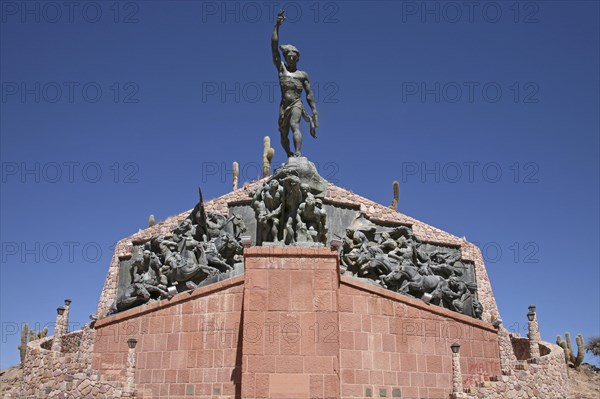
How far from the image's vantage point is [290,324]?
38.7ft

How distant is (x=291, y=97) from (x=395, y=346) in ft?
22.5

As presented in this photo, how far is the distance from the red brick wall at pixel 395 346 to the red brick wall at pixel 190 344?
7.75ft

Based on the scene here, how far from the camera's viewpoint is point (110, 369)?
576 inches

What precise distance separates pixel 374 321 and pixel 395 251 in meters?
5.32

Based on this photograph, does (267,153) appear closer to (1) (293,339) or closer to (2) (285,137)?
(2) (285,137)

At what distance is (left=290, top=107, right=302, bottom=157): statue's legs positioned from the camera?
1593 centimetres

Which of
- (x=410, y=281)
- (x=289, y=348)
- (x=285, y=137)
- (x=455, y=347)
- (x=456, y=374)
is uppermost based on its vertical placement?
(x=285, y=137)

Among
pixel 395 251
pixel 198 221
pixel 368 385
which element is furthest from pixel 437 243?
pixel 368 385

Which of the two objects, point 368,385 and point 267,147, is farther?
point 267,147

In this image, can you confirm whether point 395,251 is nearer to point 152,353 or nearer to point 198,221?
point 198,221

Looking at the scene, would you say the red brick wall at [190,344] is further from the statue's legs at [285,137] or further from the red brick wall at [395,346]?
the statue's legs at [285,137]

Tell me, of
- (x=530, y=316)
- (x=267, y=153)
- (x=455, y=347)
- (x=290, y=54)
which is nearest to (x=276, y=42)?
(x=290, y=54)

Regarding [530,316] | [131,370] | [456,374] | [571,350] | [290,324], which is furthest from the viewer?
[571,350]

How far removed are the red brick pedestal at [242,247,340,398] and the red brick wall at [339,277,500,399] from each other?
1.41m
